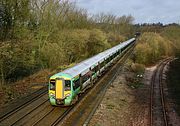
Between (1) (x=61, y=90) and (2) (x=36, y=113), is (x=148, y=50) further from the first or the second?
(2) (x=36, y=113)

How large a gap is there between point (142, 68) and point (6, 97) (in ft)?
99.3

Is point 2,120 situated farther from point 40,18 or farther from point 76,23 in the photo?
point 76,23

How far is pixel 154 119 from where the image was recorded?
23859 mm

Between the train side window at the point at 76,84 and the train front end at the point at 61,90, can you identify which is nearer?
the train front end at the point at 61,90

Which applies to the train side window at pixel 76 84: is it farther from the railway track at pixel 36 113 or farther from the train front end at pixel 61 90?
the railway track at pixel 36 113

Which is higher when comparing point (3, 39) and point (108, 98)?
point (3, 39)

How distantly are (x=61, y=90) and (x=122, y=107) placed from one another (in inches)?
269

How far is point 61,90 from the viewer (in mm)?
21875

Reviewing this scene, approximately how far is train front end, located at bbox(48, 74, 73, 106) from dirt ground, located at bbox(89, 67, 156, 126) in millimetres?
2576

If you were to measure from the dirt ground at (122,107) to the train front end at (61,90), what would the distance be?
2576mm

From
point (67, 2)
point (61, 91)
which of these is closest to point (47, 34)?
point (67, 2)

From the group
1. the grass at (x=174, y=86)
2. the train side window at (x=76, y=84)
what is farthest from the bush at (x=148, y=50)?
the train side window at (x=76, y=84)

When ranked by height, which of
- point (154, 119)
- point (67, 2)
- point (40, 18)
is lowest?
point (154, 119)

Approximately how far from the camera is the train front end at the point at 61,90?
863 inches
